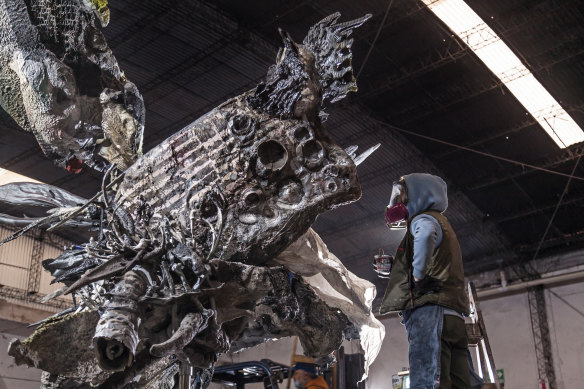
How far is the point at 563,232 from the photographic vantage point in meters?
20.6

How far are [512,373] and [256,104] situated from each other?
55.9ft

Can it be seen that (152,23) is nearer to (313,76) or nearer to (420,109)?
(420,109)

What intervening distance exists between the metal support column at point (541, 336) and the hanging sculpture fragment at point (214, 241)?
15.1 m

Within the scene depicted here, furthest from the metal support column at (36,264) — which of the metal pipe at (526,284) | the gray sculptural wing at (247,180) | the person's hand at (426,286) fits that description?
the person's hand at (426,286)

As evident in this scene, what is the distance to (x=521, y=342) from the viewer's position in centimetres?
2080

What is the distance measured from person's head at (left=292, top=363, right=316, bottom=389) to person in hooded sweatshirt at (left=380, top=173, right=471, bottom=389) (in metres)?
2.28

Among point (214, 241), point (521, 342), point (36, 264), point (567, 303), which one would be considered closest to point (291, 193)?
point (214, 241)

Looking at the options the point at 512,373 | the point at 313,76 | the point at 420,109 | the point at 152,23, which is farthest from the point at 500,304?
the point at 313,76

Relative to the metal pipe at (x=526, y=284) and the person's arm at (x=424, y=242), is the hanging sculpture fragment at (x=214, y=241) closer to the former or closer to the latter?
the person's arm at (x=424, y=242)

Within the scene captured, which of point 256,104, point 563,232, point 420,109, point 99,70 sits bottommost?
point 256,104

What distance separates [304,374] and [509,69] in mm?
10843

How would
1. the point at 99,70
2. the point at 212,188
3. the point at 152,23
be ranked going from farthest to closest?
the point at 152,23
the point at 99,70
the point at 212,188

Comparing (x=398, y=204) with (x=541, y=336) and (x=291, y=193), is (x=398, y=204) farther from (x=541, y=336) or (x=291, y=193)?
(x=541, y=336)

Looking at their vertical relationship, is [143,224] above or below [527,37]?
below
